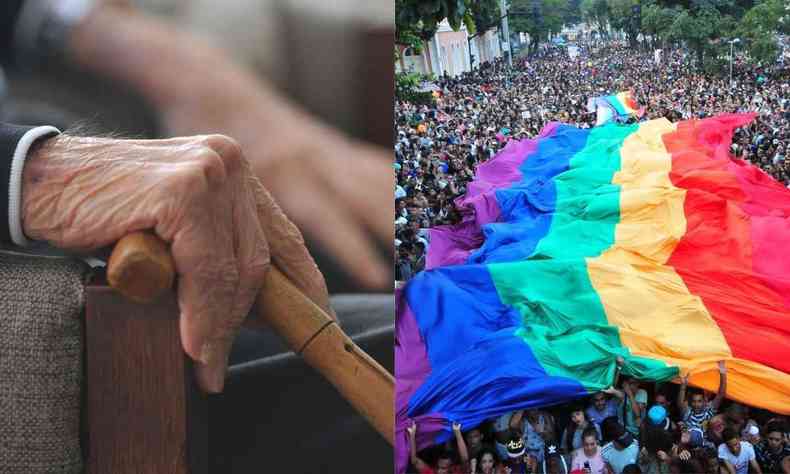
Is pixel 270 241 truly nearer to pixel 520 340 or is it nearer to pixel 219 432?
pixel 219 432

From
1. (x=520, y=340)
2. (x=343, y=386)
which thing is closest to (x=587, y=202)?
(x=520, y=340)

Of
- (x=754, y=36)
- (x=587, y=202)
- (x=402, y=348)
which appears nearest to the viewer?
(x=402, y=348)

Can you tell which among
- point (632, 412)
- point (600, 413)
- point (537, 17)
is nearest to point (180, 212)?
point (600, 413)

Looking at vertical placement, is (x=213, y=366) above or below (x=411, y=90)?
above

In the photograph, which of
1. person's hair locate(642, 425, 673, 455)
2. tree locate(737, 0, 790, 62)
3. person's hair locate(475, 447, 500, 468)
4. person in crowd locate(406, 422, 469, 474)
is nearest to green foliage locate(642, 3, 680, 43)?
tree locate(737, 0, 790, 62)

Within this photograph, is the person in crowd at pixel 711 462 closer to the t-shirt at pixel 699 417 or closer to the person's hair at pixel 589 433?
the t-shirt at pixel 699 417

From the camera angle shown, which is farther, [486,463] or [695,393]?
[695,393]

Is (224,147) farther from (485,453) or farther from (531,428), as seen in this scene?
(531,428)

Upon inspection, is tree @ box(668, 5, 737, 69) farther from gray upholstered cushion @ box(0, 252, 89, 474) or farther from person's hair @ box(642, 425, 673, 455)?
gray upholstered cushion @ box(0, 252, 89, 474)
